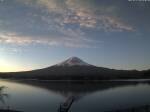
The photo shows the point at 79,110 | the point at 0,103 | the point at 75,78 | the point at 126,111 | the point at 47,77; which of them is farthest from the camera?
the point at 47,77

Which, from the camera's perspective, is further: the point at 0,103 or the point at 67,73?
the point at 67,73

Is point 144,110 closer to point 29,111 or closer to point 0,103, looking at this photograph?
point 29,111

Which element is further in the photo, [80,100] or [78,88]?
[78,88]

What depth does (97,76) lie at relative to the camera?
152 metres

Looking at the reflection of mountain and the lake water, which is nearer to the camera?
the lake water

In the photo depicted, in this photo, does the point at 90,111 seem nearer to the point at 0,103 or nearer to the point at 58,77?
the point at 0,103

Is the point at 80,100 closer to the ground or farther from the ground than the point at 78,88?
closer to the ground

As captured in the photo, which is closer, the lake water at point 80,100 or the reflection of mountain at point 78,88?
the lake water at point 80,100

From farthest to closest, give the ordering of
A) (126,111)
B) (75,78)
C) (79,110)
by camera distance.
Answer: (75,78) < (79,110) < (126,111)

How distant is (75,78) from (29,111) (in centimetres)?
12101

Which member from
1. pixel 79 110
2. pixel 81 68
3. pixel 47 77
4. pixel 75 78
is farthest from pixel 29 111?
pixel 81 68

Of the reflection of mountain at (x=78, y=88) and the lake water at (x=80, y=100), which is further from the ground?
the reflection of mountain at (x=78, y=88)

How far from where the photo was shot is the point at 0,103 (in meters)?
36.8

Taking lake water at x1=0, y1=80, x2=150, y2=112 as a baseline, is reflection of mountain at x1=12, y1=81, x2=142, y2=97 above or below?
above
